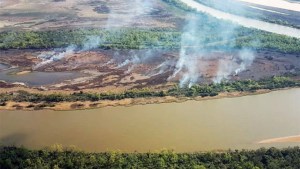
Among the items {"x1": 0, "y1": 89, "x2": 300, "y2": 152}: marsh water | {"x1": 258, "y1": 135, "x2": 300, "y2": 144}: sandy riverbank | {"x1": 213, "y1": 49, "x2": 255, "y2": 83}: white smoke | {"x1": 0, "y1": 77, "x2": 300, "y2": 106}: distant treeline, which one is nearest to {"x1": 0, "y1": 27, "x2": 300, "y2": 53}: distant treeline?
{"x1": 213, "y1": 49, "x2": 255, "y2": 83}: white smoke

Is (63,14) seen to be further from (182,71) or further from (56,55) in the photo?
(182,71)

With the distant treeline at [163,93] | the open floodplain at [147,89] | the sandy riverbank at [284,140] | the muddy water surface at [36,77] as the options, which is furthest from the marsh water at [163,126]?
the muddy water surface at [36,77]

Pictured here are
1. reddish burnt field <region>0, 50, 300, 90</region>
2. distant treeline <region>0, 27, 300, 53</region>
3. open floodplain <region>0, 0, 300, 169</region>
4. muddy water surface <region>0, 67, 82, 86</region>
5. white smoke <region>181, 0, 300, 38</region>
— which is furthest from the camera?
white smoke <region>181, 0, 300, 38</region>

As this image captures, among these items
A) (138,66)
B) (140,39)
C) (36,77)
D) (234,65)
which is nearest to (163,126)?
(138,66)

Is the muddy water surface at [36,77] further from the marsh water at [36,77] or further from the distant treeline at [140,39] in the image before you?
the distant treeline at [140,39]

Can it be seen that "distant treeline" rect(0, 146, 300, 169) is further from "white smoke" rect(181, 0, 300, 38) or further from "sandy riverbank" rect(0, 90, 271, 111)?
"white smoke" rect(181, 0, 300, 38)

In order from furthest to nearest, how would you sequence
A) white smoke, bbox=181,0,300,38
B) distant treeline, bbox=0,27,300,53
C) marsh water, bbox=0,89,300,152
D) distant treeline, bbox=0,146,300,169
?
white smoke, bbox=181,0,300,38 → distant treeline, bbox=0,27,300,53 → marsh water, bbox=0,89,300,152 → distant treeline, bbox=0,146,300,169

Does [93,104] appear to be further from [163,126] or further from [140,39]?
[140,39]

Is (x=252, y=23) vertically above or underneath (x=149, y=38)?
above
